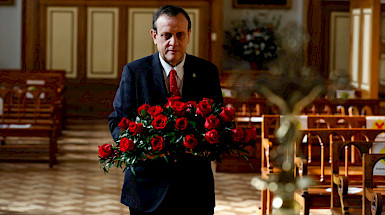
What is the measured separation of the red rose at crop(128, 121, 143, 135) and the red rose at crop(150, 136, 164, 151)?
7cm

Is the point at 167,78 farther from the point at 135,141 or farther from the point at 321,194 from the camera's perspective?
the point at 321,194

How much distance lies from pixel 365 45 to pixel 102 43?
5639 mm

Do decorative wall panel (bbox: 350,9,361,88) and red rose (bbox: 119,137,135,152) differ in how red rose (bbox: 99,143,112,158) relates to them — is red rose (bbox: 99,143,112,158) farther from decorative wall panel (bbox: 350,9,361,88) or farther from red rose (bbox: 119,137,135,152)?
decorative wall panel (bbox: 350,9,361,88)

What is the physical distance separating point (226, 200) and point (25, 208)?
75.0 inches

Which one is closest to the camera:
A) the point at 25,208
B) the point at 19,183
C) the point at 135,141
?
the point at 135,141

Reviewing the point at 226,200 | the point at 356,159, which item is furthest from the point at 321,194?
the point at 226,200

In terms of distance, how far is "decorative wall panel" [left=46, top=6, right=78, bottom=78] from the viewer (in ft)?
47.5

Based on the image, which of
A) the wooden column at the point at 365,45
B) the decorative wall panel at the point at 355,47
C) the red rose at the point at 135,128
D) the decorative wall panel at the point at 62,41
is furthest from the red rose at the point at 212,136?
the decorative wall panel at the point at 62,41

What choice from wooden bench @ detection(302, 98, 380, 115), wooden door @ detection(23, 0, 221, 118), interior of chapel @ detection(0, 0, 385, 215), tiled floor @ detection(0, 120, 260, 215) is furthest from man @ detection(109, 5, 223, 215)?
wooden door @ detection(23, 0, 221, 118)

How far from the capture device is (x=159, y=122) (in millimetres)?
2178

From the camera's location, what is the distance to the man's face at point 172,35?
2297mm

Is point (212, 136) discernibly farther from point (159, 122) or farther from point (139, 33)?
point (139, 33)

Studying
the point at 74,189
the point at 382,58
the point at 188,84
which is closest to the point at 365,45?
the point at 382,58

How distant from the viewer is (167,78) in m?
2.50
